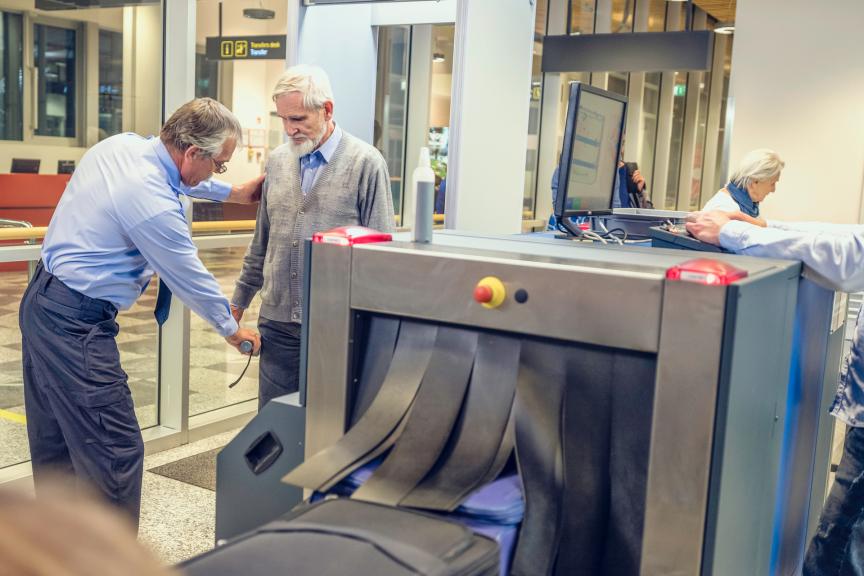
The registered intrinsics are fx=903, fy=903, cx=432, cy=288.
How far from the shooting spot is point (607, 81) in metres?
14.6

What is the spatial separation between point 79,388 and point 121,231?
1.46 feet

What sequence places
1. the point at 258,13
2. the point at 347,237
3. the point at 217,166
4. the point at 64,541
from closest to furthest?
the point at 64,541 < the point at 347,237 < the point at 217,166 < the point at 258,13

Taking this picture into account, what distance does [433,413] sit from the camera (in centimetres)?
142

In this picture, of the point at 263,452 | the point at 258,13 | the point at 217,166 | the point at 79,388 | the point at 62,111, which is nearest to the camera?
the point at 263,452

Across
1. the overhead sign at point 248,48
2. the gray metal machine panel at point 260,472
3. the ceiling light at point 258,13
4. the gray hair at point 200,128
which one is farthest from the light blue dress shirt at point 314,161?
the ceiling light at point 258,13

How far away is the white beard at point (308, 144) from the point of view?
9.56 ft

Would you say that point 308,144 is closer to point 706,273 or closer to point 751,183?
point 706,273

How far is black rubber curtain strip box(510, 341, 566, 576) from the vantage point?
127cm

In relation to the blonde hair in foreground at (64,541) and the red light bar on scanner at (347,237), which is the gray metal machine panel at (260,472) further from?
the blonde hair in foreground at (64,541)

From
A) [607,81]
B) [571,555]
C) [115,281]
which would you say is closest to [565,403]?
[571,555]

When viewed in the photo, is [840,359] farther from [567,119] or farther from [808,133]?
[808,133]

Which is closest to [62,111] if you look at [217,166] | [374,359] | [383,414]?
[217,166]

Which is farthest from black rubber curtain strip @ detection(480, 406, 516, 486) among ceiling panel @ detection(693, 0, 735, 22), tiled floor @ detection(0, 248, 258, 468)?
ceiling panel @ detection(693, 0, 735, 22)

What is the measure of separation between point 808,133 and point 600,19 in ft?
23.1
